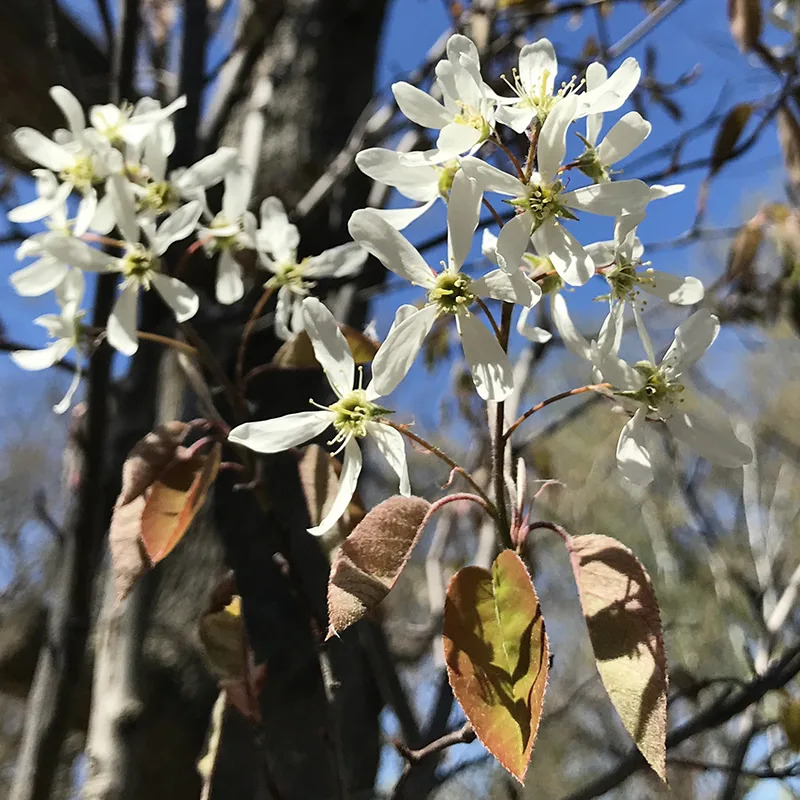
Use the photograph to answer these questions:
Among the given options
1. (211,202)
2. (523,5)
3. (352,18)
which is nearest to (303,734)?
(211,202)

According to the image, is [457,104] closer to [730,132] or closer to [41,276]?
[41,276]

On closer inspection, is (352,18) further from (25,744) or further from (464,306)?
(25,744)

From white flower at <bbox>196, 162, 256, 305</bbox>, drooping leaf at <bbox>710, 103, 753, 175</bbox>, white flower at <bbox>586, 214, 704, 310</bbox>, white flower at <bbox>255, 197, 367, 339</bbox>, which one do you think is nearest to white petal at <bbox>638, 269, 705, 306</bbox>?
white flower at <bbox>586, 214, 704, 310</bbox>

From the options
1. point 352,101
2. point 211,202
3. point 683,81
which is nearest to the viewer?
point 211,202

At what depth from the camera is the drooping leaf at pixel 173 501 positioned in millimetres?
627

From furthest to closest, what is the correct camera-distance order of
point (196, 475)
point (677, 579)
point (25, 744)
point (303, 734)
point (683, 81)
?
point (677, 579) < point (683, 81) < point (303, 734) < point (25, 744) < point (196, 475)

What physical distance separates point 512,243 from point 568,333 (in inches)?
5.1

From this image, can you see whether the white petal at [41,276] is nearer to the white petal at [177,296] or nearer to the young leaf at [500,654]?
the white petal at [177,296]

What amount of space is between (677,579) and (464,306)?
331 centimetres

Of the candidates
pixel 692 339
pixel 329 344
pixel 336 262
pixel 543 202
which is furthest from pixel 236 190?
pixel 692 339

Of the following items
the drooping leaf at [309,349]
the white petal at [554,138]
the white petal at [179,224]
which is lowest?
the drooping leaf at [309,349]

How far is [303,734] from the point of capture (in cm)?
116

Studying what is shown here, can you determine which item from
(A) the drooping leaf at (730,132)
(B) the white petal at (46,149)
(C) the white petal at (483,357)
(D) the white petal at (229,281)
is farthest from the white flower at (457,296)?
(A) the drooping leaf at (730,132)

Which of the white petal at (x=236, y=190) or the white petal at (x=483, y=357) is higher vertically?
the white petal at (x=236, y=190)
